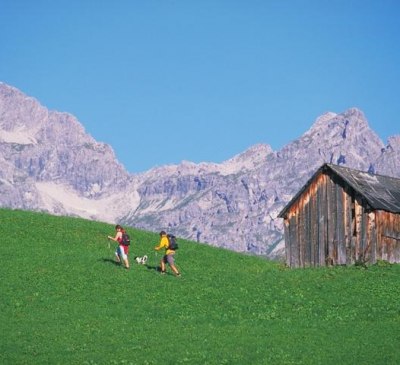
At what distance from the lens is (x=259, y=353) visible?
86.9ft

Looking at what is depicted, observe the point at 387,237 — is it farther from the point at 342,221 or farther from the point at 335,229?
the point at 335,229

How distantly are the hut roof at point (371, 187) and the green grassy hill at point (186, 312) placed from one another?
16.8 feet

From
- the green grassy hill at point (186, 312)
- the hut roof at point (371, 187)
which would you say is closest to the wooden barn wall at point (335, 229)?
the hut roof at point (371, 187)

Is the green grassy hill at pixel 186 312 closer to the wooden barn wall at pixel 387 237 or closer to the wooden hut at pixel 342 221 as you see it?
the wooden barn wall at pixel 387 237

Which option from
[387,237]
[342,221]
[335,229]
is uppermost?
[342,221]

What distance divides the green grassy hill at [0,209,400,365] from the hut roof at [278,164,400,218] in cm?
512

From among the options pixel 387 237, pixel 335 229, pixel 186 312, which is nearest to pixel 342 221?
pixel 335 229

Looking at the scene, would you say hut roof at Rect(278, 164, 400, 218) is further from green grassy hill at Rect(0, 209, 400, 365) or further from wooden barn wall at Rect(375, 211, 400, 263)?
green grassy hill at Rect(0, 209, 400, 365)

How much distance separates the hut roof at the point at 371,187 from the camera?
5245 centimetres

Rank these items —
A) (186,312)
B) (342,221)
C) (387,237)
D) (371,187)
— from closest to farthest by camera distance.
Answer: (186,312) → (387,237) → (342,221) → (371,187)

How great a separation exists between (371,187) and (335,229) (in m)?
4.65

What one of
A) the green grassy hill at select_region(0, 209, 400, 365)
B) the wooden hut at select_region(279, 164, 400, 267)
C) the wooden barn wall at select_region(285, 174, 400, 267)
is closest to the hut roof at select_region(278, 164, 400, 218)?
the wooden hut at select_region(279, 164, 400, 267)

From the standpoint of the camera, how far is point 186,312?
3519 centimetres

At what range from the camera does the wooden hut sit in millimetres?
51969
